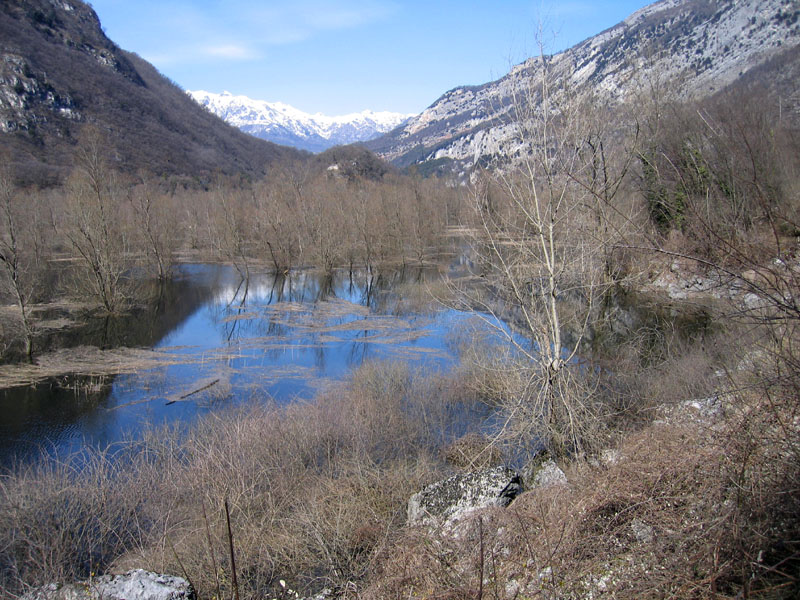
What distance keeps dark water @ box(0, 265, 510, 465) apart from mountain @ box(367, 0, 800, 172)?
8.02m

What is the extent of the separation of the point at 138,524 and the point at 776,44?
10511 cm

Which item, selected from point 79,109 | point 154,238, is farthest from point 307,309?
point 79,109

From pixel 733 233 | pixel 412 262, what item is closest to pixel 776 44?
pixel 412 262

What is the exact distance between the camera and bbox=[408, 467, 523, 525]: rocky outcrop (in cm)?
653

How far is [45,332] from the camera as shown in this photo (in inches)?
712

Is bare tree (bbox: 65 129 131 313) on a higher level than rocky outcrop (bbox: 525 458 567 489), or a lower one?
higher

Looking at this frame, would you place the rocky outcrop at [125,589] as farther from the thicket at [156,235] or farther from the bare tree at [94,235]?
the bare tree at [94,235]

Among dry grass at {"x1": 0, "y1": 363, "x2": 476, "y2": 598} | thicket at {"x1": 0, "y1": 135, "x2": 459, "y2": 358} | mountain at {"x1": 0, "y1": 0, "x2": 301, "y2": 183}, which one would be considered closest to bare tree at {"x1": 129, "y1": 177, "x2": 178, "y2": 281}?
thicket at {"x1": 0, "y1": 135, "x2": 459, "y2": 358}

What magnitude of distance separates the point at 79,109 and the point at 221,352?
302ft

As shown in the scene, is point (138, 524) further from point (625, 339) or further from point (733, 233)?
point (625, 339)

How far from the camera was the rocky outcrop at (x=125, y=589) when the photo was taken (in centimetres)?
486

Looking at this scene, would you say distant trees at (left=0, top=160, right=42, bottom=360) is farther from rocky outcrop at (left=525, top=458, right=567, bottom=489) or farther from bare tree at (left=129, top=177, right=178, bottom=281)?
rocky outcrop at (left=525, top=458, right=567, bottom=489)

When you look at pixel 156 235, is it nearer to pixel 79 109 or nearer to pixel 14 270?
pixel 14 270

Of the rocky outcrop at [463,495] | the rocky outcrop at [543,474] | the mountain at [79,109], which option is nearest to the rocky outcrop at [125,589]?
the rocky outcrop at [463,495]
